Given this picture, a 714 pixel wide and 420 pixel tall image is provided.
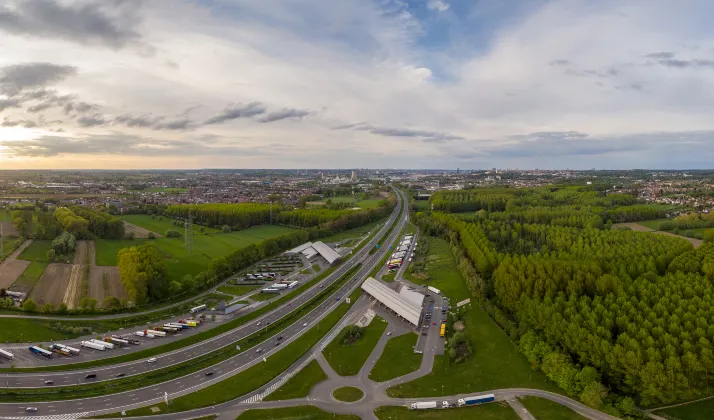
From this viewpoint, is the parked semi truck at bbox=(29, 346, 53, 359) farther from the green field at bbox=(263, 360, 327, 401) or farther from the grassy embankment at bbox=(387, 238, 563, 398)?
the grassy embankment at bbox=(387, 238, 563, 398)

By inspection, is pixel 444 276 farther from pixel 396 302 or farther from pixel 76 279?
pixel 76 279

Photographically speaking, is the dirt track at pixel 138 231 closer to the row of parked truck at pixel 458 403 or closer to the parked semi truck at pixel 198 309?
the parked semi truck at pixel 198 309

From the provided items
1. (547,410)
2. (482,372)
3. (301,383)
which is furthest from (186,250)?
(547,410)

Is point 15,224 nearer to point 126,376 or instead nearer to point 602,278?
point 126,376

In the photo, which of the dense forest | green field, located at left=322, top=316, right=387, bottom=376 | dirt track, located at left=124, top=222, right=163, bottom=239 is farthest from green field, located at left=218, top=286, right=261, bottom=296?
dirt track, located at left=124, top=222, right=163, bottom=239

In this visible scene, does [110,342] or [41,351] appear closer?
[41,351]

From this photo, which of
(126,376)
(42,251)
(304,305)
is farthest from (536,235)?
(42,251)

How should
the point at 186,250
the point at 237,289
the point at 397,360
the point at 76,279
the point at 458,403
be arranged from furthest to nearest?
the point at 186,250 < the point at 237,289 < the point at 76,279 < the point at 397,360 < the point at 458,403
